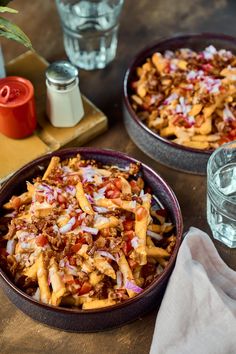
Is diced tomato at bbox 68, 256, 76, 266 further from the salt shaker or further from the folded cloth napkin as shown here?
the salt shaker

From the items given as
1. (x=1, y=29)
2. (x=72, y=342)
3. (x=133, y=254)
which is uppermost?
(x=1, y=29)

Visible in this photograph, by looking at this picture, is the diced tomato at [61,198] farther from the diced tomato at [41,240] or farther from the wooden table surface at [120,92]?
the wooden table surface at [120,92]

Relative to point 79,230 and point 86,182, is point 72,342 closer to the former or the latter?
point 79,230

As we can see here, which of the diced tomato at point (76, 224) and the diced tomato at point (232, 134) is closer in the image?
the diced tomato at point (76, 224)

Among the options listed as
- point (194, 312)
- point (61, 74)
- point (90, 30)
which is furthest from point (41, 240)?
point (90, 30)

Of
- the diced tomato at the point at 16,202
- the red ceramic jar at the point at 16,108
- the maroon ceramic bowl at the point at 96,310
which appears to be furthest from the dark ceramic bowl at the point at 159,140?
the diced tomato at the point at 16,202

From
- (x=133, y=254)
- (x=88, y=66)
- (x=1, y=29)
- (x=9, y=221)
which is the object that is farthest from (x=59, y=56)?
(x=133, y=254)
